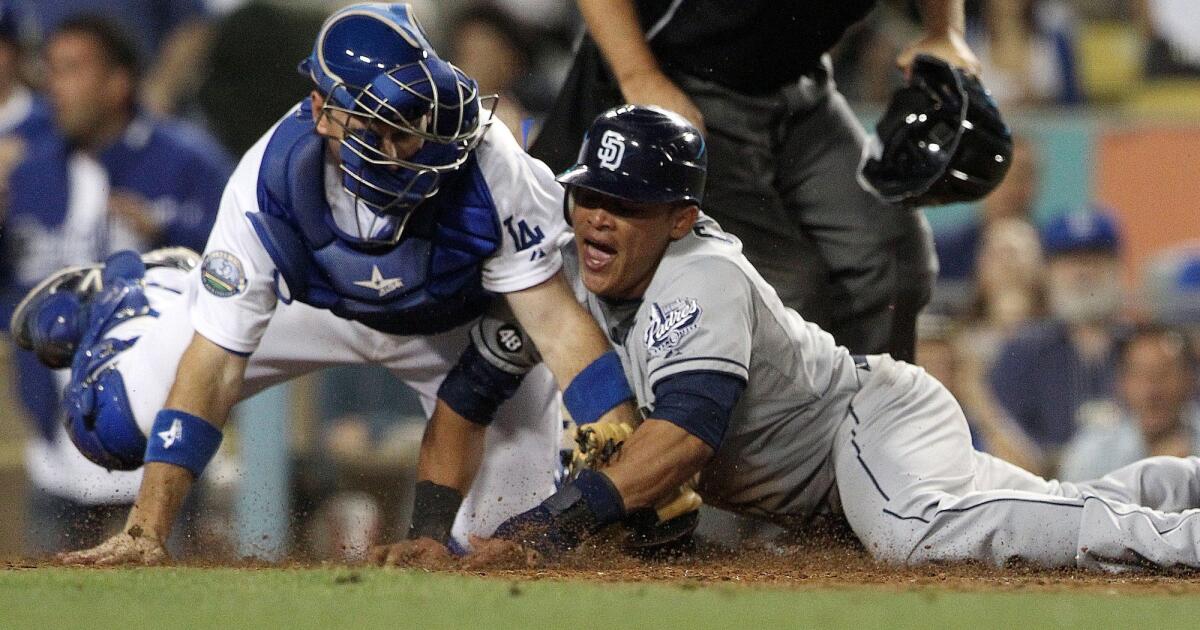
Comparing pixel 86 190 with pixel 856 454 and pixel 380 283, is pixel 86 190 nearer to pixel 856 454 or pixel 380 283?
pixel 380 283

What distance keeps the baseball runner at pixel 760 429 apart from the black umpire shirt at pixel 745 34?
669mm

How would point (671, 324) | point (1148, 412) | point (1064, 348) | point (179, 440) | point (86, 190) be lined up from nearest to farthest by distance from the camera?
1. point (671, 324)
2. point (179, 440)
3. point (1148, 412)
4. point (1064, 348)
5. point (86, 190)

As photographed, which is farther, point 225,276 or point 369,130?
point 225,276

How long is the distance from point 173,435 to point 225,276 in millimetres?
467

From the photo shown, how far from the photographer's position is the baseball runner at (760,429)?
174 inches

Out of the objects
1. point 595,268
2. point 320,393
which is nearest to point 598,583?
point 595,268

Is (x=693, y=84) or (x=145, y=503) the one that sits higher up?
(x=693, y=84)

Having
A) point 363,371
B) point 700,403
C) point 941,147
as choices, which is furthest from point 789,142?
point 363,371

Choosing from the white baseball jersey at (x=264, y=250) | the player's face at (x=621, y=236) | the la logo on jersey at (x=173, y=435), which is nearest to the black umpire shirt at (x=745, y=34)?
the white baseball jersey at (x=264, y=250)

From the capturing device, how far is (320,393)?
8523mm

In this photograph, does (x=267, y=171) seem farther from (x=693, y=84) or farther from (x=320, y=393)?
(x=320, y=393)

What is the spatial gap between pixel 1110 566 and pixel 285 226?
239 cm

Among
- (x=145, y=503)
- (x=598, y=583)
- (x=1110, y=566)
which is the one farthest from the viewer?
(x=145, y=503)

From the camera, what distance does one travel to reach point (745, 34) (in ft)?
17.7
